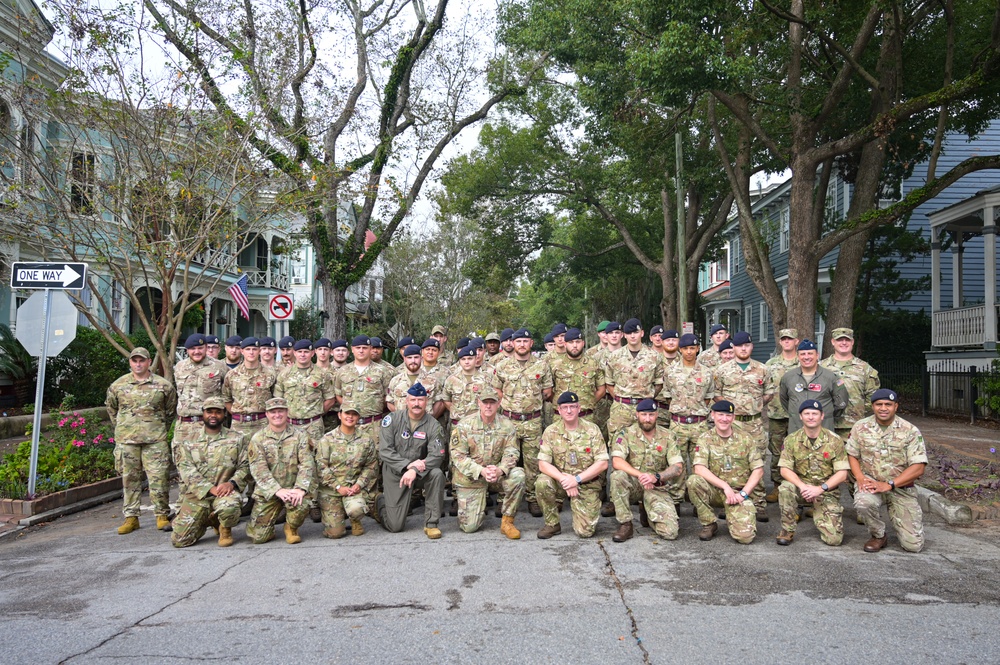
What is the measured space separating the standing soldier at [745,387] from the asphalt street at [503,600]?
56.2 inches

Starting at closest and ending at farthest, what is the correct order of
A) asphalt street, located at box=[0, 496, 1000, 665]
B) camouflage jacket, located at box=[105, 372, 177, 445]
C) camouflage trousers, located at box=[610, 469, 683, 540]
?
asphalt street, located at box=[0, 496, 1000, 665]
camouflage trousers, located at box=[610, 469, 683, 540]
camouflage jacket, located at box=[105, 372, 177, 445]

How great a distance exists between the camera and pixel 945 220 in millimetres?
17734

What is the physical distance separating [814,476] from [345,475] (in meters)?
4.52

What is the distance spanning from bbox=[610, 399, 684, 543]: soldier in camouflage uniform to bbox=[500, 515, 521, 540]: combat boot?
0.91 metres

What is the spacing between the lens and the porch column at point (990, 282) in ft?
51.8

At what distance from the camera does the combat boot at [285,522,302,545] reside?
672 centimetres

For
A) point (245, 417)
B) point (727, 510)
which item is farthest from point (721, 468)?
point (245, 417)

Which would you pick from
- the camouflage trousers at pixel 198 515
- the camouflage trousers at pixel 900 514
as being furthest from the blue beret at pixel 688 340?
the camouflage trousers at pixel 198 515

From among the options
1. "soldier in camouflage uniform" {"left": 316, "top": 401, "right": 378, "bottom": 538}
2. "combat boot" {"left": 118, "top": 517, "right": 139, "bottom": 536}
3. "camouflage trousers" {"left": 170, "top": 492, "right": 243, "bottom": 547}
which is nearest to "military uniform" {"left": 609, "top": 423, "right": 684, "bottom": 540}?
"soldier in camouflage uniform" {"left": 316, "top": 401, "right": 378, "bottom": 538}

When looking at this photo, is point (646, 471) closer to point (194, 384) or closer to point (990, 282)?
point (194, 384)

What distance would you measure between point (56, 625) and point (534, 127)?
20.6m

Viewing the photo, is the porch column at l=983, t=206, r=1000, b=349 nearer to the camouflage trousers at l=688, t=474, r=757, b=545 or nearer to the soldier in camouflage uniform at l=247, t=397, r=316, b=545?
the camouflage trousers at l=688, t=474, r=757, b=545

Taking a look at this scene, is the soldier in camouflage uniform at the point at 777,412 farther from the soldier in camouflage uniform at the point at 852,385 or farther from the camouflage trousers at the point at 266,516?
the camouflage trousers at the point at 266,516

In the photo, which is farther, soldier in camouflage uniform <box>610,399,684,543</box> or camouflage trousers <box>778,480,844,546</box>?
soldier in camouflage uniform <box>610,399,684,543</box>
